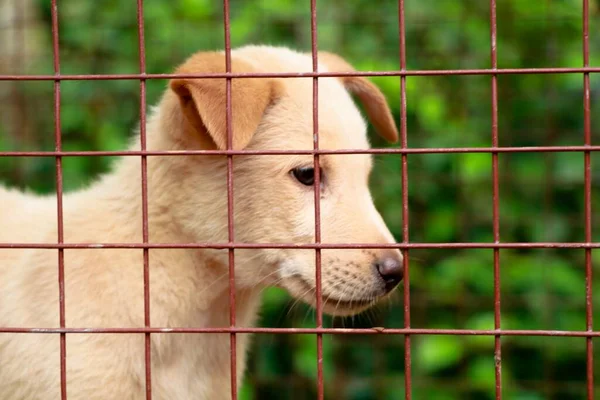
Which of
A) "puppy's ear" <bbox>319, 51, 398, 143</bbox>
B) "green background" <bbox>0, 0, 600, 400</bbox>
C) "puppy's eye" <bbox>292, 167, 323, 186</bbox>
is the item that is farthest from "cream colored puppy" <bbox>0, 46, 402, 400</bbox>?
"green background" <bbox>0, 0, 600, 400</bbox>

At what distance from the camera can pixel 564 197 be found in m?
4.34

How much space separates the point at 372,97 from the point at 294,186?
0.62 meters

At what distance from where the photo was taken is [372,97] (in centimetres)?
321

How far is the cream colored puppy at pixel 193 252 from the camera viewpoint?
2.61m

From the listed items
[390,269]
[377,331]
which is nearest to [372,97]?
[390,269]

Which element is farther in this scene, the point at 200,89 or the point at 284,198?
the point at 284,198

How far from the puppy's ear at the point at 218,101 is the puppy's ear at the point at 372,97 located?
57cm

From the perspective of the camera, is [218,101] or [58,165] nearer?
[58,165]

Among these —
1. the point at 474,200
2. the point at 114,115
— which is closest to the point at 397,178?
the point at 474,200

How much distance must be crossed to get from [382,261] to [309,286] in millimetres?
237

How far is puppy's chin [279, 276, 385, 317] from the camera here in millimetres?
2654

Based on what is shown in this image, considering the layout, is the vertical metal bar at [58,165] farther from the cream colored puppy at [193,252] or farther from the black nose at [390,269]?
the black nose at [390,269]

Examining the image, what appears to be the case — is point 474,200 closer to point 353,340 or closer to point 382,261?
point 353,340

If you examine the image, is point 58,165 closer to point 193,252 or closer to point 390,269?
point 193,252
